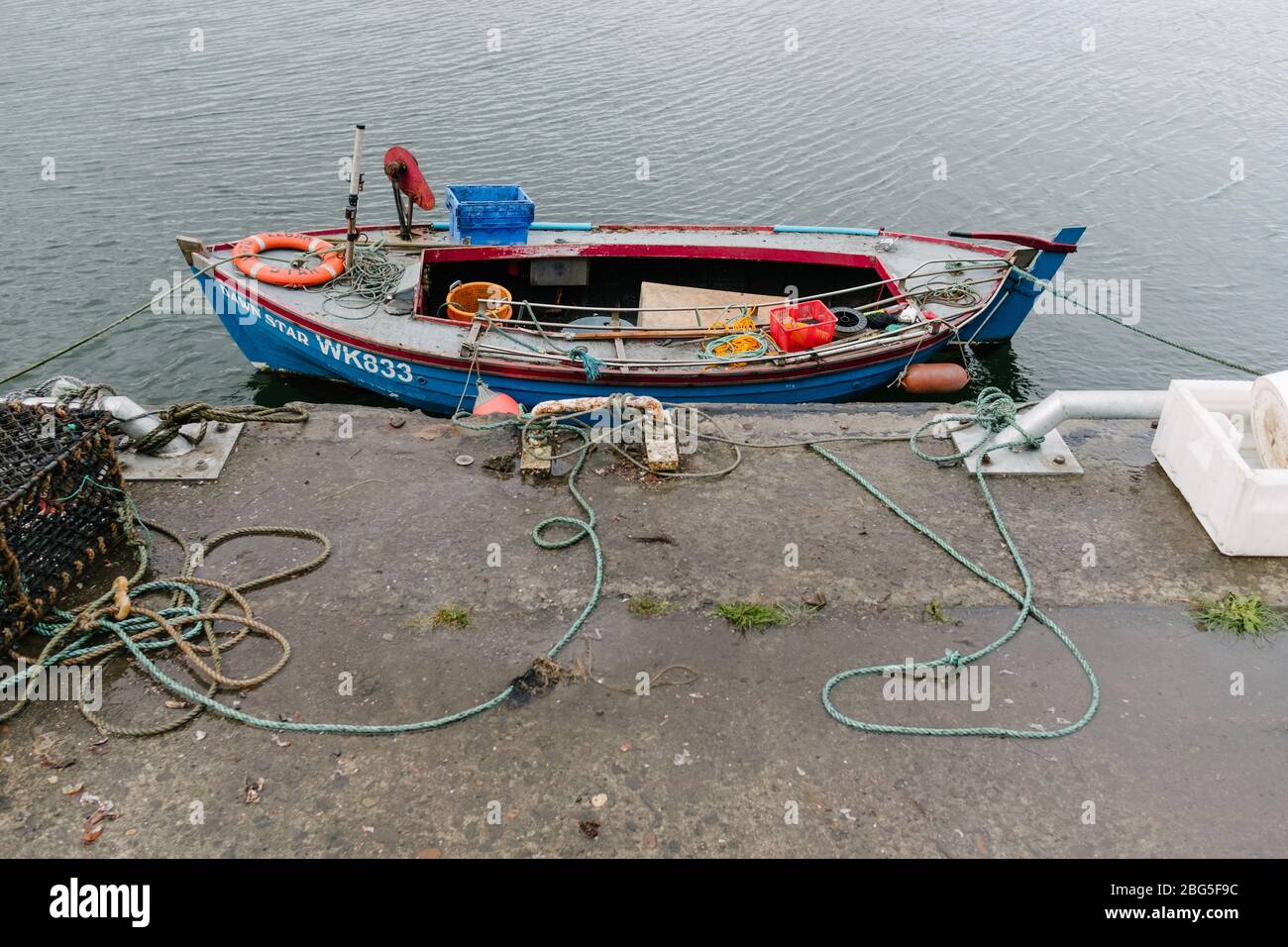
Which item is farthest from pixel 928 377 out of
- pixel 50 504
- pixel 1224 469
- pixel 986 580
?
pixel 50 504

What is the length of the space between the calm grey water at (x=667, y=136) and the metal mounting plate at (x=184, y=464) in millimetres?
5208

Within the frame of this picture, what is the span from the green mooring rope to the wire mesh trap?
169 inches

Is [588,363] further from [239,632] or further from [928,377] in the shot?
[239,632]

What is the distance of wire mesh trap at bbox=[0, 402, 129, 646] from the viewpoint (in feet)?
14.9

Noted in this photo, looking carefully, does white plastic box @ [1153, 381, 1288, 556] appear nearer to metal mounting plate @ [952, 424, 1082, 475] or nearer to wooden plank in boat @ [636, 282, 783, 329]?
metal mounting plate @ [952, 424, 1082, 475]

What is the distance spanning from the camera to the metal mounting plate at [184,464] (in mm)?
6086

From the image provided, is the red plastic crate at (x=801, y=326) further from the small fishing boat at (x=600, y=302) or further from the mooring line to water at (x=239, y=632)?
the mooring line to water at (x=239, y=632)

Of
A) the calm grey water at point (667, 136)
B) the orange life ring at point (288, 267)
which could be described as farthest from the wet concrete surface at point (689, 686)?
the calm grey water at point (667, 136)

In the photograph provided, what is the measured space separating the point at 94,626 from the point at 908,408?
6077 mm

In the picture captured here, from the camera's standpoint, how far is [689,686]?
183 inches

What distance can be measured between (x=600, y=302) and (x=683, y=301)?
Result: 1.41 metres
